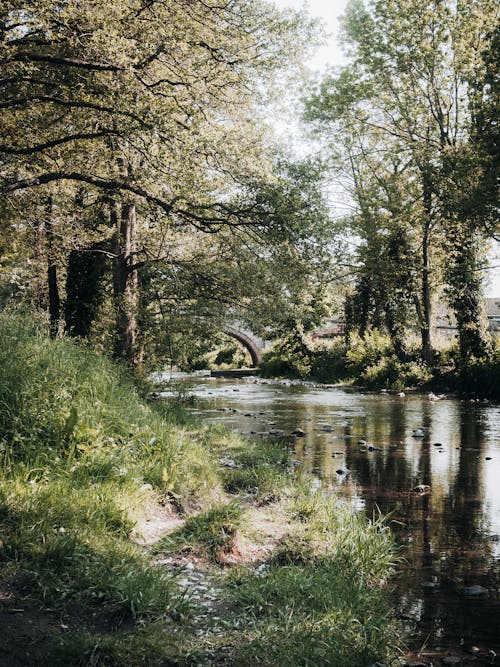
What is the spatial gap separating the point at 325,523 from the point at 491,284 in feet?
75.9

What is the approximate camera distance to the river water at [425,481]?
16.6 ft

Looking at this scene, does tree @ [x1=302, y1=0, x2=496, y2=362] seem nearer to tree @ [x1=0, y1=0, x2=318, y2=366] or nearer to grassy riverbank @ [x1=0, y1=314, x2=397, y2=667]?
tree @ [x1=0, y1=0, x2=318, y2=366]

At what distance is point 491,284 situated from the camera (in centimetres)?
2705

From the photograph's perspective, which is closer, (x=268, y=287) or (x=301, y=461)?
(x=301, y=461)

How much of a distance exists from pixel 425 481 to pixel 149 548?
5.52 meters

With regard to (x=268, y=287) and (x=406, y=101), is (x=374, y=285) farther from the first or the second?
(x=268, y=287)

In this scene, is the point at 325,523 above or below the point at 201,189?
below

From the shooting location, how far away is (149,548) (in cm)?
538

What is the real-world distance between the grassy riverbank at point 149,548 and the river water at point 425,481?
441 mm

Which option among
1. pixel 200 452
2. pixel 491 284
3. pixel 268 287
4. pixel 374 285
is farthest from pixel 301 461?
pixel 374 285

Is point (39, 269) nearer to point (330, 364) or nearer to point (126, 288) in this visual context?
point (126, 288)

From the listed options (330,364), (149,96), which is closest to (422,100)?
(330,364)

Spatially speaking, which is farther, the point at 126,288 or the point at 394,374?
the point at 394,374

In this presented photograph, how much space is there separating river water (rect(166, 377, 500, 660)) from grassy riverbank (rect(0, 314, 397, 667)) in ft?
1.45
